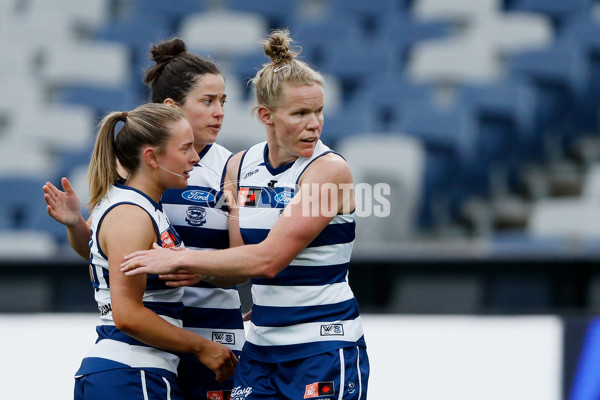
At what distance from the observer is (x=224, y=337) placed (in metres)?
2.78

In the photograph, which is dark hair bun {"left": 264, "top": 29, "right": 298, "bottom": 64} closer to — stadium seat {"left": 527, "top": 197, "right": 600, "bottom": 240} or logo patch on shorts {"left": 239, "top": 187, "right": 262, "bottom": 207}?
logo patch on shorts {"left": 239, "top": 187, "right": 262, "bottom": 207}

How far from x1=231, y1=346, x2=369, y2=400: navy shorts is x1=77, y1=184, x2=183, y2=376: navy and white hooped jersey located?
0.26 metres

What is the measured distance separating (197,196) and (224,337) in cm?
51

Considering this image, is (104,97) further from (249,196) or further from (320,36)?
(249,196)

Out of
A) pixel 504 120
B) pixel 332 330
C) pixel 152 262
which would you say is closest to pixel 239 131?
pixel 504 120

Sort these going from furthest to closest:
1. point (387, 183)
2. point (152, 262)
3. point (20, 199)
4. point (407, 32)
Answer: point (407, 32)
point (20, 199)
point (387, 183)
point (152, 262)

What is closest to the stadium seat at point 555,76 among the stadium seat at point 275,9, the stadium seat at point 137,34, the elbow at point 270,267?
the stadium seat at point 275,9

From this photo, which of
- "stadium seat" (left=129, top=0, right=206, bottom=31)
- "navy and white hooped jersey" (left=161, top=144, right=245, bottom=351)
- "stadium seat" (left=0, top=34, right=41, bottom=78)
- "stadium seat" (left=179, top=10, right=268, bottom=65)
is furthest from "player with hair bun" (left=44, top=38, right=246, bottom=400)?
"stadium seat" (left=0, top=34, right=41, bottom=78)

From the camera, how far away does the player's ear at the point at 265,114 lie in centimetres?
244

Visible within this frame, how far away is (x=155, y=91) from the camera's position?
281cm

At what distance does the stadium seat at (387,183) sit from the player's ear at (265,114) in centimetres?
308

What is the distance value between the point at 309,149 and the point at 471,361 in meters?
1.59

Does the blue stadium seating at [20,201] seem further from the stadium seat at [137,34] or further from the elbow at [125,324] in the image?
the elbow at [125,324]

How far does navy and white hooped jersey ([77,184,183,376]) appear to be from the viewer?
2322 millimetres
